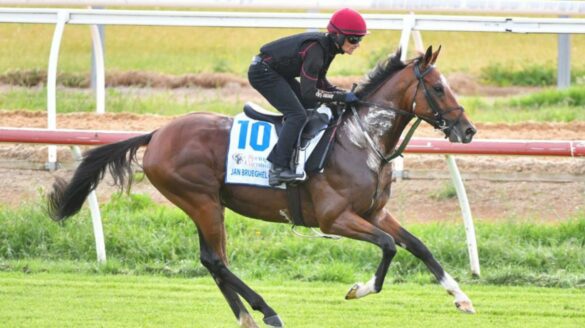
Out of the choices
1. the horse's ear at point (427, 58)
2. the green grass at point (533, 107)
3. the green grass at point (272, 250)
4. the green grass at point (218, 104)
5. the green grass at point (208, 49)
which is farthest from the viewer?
the green grass at point (208, 49)

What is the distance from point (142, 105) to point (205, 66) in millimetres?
3926

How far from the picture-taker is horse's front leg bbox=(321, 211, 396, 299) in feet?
25.5

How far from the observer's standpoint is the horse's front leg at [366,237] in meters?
7.79

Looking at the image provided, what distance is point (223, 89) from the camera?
1548 cm

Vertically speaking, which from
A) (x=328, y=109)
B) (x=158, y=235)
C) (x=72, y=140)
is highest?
(x=328, y=109)

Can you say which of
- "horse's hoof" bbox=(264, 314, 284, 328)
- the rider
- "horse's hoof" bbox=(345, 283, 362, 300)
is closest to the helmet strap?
the rider

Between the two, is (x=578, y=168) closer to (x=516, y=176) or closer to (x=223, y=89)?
(x=516, y=176)

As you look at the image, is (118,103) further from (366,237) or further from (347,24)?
(366,237)

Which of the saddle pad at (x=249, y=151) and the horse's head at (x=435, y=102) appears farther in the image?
the saddle pad at (x=249, y=151)

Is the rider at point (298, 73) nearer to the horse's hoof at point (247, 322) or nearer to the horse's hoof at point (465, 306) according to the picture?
the horse's hoof at point (247, 322)

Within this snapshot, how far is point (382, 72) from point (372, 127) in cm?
39

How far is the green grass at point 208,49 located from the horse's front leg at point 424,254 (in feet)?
26.7

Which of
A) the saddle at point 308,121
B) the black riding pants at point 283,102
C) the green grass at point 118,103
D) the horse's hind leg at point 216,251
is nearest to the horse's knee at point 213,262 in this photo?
the horse's hind leg at point 216,251

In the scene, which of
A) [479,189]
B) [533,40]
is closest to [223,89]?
[479,189]
